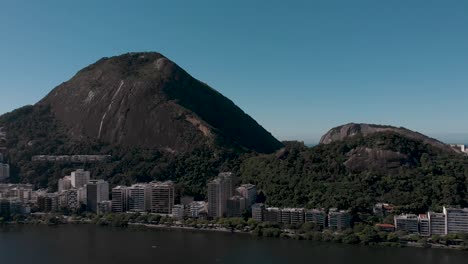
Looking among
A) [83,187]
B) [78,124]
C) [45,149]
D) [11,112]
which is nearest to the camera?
[83,187]

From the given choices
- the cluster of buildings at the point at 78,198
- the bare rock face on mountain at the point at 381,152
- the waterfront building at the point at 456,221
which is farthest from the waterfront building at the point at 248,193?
the waterfront building at the point at 456,221

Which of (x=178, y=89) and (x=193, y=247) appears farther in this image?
(x=178, y=89)

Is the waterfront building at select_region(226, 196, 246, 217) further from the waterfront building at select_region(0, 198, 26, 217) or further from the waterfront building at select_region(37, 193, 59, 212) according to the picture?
the waterfront building at select_region(0, 198, 26, 217)

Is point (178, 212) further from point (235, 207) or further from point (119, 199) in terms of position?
point (119, 199)

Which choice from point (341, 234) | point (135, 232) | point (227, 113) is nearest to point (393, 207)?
point (341, 234)

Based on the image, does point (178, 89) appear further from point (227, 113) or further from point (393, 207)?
point (393, 207)
